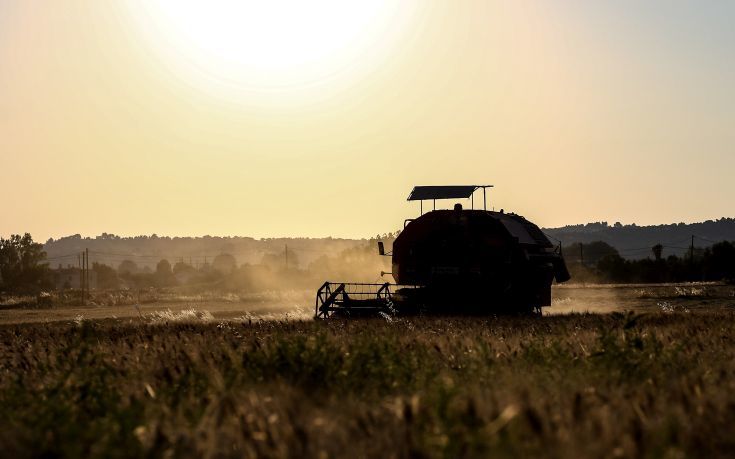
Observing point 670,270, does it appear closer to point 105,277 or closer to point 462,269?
point 462,269

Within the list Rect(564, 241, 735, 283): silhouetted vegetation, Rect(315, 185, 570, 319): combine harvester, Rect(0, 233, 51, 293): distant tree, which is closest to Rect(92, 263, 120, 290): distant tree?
Rect(0, 233, 51, 293): distant tree

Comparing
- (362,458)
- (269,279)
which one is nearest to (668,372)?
(362,458)

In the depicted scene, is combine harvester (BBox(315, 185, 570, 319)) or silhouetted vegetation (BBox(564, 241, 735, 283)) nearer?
combine harvester (BBox(315, 185, 570, 319))

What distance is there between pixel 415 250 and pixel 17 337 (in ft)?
51.3

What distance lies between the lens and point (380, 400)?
6840mm

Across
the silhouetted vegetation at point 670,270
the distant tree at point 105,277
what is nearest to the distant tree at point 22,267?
the distant tree at point 105,277

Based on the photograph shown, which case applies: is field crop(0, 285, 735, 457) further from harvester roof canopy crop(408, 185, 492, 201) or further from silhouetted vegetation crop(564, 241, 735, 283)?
silhouetted vegetation crop(564, 241, 735, 283)

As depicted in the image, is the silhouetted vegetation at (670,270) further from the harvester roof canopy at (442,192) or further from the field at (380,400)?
the field at (380,400)

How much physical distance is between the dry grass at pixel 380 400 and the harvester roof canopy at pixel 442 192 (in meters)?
20.7

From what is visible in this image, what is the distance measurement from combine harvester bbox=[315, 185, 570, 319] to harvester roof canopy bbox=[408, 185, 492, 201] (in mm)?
2348

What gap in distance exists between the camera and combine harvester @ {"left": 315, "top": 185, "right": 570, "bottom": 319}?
28.8m

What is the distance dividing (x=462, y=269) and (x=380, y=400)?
889 inches

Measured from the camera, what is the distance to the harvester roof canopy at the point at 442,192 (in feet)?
106

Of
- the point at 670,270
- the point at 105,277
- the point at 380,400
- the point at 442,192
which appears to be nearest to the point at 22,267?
the point at 105,277
